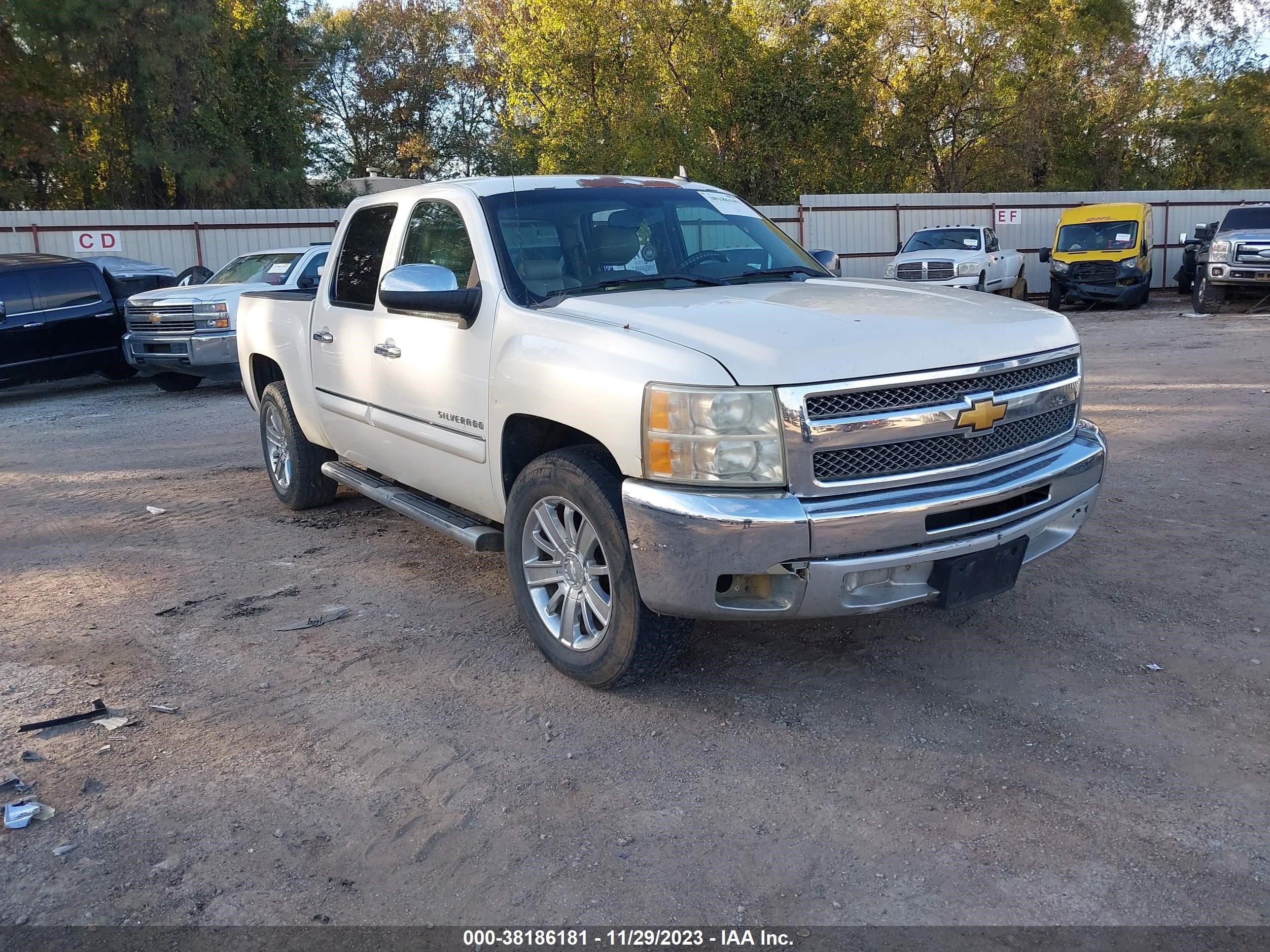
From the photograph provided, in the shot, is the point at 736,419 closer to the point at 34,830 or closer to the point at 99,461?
the point at 34,830

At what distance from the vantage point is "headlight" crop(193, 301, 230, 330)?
12500 mm

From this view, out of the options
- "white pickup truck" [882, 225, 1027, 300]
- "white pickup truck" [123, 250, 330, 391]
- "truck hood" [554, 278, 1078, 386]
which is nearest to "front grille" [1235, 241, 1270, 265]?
"white pickup truck" [882, 225, 1027, 300]

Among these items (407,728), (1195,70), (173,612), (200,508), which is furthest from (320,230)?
(1195,70)

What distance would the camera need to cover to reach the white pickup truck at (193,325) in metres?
12.5

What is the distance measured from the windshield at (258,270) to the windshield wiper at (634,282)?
9.72m

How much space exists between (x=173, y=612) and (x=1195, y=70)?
41.8m

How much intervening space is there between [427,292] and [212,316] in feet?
30.6

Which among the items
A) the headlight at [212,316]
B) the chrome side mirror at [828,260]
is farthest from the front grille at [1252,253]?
the headlight at [212,316]

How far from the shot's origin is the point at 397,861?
2977 mm

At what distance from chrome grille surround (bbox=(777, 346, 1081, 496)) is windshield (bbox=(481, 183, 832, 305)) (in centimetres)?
135

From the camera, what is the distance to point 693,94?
2825cm

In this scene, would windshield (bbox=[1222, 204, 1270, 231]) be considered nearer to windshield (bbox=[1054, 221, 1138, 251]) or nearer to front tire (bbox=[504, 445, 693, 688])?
windshield (bbox=[1054, 221, 1138, 251])

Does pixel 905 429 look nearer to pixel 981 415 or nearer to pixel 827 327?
pixel 981 415

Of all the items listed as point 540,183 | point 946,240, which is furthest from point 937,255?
point 540,183
